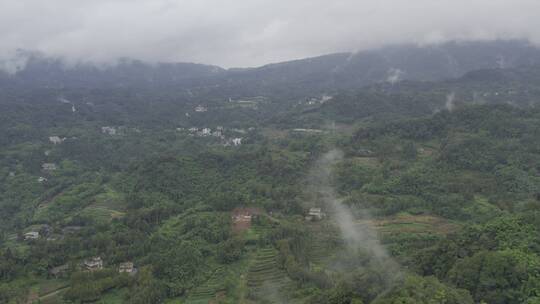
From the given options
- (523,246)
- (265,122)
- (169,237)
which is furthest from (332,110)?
(523,246)

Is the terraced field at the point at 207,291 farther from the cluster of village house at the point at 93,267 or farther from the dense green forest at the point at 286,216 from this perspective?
the cluster of village house at the point at 93,267

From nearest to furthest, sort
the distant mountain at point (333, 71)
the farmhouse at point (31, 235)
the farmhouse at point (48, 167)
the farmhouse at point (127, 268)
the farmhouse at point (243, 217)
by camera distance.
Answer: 1. the farmhouse at point (127, 268)
2. the farmhouse at point (243, 217)
3. the farmhouse at point (31, 235)
4. the farmhouse at point (48, 167)
5. the distant mountain at point (333, 71)

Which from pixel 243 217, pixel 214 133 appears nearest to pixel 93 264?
pixel 243 217

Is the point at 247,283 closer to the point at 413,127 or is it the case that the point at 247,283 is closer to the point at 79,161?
the point at 413,127

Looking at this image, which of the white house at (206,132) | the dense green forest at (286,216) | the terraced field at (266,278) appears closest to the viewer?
the dense green forest at (286,216)

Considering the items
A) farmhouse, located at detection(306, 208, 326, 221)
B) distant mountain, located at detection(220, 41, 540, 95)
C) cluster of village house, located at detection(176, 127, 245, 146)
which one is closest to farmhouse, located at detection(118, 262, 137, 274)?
farmhouse, located at detection(306, 208, 326, 221)

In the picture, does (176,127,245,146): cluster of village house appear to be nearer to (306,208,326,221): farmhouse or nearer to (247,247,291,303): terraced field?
(306,208,326,221): farmhouse

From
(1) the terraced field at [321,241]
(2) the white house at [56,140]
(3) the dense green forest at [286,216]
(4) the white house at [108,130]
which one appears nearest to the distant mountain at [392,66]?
(4) the white house at [108,130]

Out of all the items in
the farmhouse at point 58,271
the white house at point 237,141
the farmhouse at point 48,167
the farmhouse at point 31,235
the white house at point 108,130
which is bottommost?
the farmhouse at point 58,271
